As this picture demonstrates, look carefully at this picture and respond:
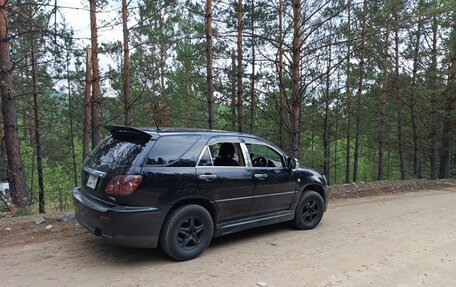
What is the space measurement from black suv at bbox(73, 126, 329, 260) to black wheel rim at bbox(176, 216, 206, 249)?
0.01 meters

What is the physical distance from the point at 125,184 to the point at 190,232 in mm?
1132

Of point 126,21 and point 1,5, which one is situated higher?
point 126,21

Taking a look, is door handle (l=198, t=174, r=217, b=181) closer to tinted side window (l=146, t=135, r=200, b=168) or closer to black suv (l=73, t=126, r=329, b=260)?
black suv (l=73, t=126, r=329, b=260)

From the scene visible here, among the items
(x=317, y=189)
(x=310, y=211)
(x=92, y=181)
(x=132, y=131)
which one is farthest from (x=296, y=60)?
(x=92, y=181)

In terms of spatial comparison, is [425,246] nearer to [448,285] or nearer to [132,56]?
[448,285]

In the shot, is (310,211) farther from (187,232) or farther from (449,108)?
(449,108)

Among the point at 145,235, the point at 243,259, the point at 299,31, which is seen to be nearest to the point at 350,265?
the point at 243,259

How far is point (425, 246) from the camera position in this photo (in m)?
5.44

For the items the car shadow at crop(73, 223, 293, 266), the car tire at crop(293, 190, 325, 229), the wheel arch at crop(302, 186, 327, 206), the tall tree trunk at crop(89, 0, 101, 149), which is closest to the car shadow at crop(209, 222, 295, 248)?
the car shadow at crop(73, 223, 293, 266)

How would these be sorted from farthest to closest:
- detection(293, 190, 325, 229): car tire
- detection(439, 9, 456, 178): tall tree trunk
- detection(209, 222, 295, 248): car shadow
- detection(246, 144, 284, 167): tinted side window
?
1. detection(439, 9, 456, 178): tall tree trunk
2. detection(293, 190, 325, 229): car tire
3. detection(246, 144, 284, 167): tinted side window
4. detection(209, 222, 295, 248): car shadow

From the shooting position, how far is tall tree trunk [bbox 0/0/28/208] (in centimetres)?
815

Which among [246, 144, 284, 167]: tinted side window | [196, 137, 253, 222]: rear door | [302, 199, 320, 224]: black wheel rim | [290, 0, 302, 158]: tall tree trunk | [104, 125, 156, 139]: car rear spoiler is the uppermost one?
[290, 0, 302, 158]: tall tree trunk

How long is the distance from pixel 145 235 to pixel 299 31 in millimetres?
7908

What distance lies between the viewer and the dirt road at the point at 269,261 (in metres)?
4.06
